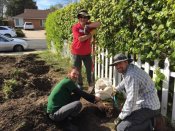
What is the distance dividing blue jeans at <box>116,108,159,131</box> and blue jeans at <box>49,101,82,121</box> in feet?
3.32

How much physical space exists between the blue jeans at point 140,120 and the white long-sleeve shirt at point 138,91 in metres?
0.07

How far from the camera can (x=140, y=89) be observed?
3.95m

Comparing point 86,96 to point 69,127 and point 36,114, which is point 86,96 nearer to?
point 69,127

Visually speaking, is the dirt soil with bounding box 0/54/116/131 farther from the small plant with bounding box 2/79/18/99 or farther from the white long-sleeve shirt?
the white long-sleeve shirt

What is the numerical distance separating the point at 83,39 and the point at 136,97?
261 cm

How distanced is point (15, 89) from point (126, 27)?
3323 mm

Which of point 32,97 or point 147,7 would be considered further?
point 32,97

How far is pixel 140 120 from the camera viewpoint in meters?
4.12

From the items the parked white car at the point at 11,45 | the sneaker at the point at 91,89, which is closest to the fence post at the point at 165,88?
the sneaker at the point at 91,89

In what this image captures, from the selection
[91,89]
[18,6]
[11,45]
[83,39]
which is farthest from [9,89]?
[18,6]

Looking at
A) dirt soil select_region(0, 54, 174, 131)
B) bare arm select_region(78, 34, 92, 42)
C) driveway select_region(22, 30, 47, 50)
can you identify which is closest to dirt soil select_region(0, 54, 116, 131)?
dirt soil select_region(0, 54, 174, 131)

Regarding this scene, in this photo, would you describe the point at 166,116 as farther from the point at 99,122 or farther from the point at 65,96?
A: the point at 65,96

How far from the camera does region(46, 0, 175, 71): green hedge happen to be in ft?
13.8

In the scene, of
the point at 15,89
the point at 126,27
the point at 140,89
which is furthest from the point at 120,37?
the point at 15,89
